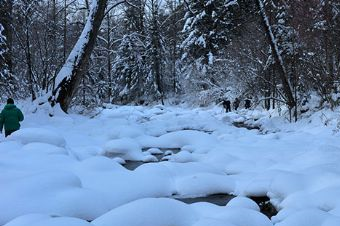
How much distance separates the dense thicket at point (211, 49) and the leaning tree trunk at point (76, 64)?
408 mm

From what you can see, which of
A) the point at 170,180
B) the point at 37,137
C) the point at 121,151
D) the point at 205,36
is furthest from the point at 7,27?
the point at 170,180

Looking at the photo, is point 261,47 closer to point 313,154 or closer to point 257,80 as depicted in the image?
point 257,80

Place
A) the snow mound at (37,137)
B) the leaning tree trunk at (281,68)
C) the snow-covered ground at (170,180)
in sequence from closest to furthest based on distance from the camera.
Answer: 1. the snow-covered ground at (170,180)
2. the snow mound at (37,137)
3. the leaning tree trunk at (281,68)

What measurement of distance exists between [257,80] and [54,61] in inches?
337

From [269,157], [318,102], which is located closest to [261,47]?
[318,102]

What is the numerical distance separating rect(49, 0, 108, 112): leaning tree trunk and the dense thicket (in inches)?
16.1

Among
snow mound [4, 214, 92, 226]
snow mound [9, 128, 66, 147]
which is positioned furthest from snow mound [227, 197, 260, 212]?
snow mound [9, 128, 66, 147]

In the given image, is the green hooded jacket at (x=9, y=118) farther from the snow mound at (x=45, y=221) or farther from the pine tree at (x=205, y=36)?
the pine tree at (x=205, y=36)

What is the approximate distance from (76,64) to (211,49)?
50.2 feet

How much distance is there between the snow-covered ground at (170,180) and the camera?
4.55 metres

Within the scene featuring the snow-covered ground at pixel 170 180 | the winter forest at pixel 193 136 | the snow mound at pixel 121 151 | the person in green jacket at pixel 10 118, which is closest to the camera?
the snow-covered ground at pixel 170 180

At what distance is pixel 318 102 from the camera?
13750mm

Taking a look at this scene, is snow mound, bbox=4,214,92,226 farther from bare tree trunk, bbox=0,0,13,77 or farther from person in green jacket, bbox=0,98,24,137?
bare tree trunk, bbox=0,0,13,77

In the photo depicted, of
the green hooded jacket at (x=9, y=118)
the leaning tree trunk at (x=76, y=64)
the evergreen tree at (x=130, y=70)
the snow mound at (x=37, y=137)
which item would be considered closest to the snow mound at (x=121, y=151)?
the snow mound at (x=37, y=137)
